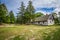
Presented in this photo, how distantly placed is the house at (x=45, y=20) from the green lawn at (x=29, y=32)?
0.43ft

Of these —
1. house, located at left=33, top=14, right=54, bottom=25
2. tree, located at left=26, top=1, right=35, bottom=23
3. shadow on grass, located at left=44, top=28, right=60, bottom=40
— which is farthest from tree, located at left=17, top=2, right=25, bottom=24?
shadow on grass, located at left=44, top=28, right=60, bottom=40

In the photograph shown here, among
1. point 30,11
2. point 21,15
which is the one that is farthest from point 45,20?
point 21,15

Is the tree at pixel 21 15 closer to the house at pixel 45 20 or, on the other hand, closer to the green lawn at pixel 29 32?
the green lawn at pixel 29 32

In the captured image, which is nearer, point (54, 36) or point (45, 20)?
point (54, 36)

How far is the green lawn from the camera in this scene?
12.0 feet

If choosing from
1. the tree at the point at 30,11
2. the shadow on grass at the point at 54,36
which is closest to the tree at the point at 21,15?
the tree at the point at 30,11

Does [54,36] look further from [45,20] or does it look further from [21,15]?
[21,15]

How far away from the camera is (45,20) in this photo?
390 cm

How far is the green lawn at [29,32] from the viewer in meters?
3.66

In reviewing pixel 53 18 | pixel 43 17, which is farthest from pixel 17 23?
pixel 53 18

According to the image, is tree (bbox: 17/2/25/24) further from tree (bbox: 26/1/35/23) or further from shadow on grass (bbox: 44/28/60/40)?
shadow on grass (bbox: 44/28/60/40)

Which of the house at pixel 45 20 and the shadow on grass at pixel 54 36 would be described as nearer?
the shadow on grass at pixel 54 36

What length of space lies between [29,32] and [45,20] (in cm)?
62

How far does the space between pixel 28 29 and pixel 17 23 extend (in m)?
0.37
